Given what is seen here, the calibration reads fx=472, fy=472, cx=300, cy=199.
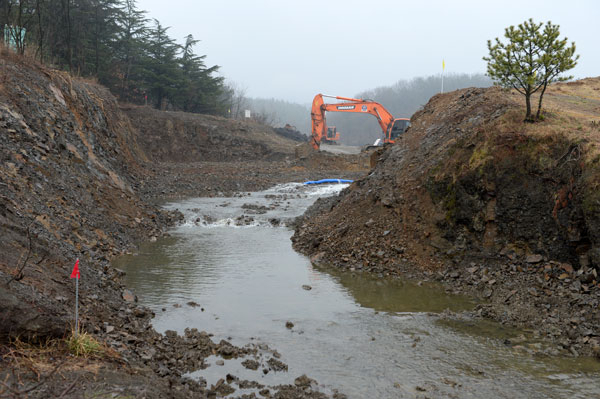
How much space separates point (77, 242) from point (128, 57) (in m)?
37.4

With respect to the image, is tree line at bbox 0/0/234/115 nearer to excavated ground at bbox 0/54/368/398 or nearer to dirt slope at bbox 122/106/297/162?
dirt slope at bbox 122/106/297/162

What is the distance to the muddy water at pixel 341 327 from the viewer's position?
628 cm

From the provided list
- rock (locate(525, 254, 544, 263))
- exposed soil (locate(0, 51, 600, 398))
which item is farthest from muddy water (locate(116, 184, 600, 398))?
rock (locate(525, 254, 544, 263))

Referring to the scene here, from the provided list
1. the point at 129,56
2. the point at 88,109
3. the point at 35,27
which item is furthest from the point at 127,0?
the point at 88,109

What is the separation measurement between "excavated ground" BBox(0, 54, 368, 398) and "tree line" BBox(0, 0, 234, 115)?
10.1 m

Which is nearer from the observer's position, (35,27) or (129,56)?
(35,27)

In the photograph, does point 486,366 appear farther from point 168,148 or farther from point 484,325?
point 168,148

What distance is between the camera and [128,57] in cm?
4375

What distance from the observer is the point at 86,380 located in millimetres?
4609

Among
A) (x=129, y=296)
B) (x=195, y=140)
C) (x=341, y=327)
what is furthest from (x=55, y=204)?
(x=195, y=140)

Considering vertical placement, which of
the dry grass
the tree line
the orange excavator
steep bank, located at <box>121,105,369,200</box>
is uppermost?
the tree line

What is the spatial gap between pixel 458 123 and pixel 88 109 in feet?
51.7

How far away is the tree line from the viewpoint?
115 ft

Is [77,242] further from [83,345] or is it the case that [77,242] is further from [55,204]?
[83,345]
